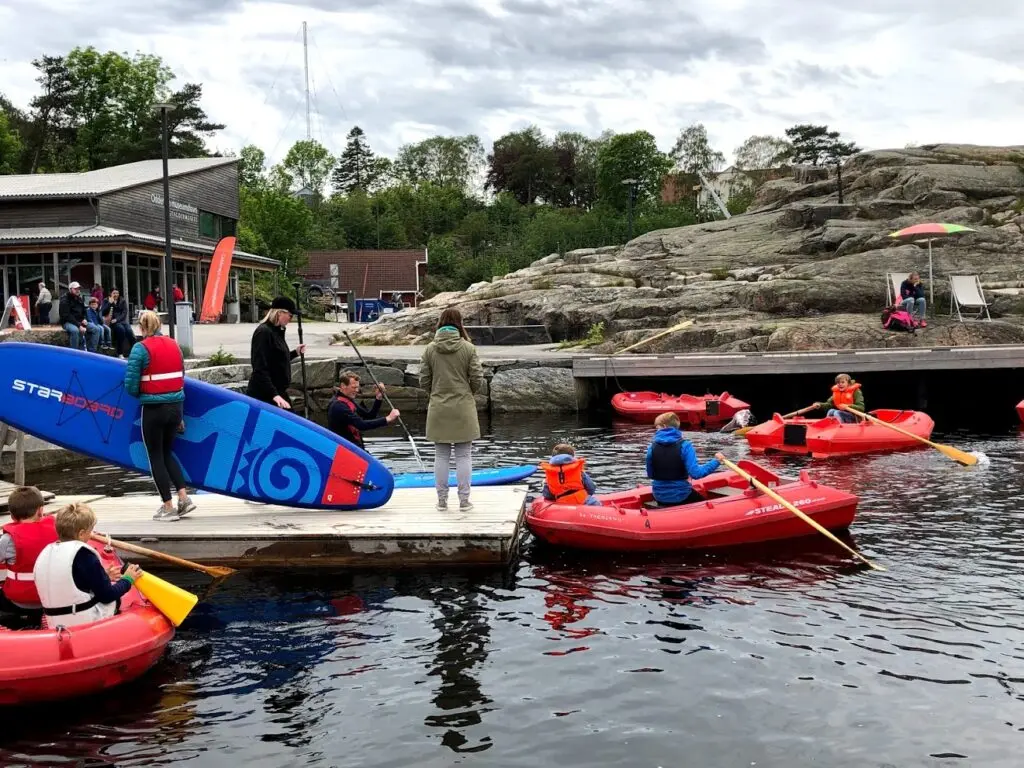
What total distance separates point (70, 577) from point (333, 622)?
2.03 m

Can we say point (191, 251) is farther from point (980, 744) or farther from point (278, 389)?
point (980, 744)

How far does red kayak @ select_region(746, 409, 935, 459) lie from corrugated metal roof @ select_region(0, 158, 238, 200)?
2158cm

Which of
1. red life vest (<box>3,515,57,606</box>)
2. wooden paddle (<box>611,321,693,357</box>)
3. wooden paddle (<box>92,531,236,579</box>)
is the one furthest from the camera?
wooden paddle (<box>611,321,693,357</box>)

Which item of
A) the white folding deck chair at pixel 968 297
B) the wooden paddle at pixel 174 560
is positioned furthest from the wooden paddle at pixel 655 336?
the wooden paddle at pixel 174 560

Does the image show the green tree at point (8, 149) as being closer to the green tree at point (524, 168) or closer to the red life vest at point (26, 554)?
the green tree at point (524, 168)

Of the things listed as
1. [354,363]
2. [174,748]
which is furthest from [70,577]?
[354,363]

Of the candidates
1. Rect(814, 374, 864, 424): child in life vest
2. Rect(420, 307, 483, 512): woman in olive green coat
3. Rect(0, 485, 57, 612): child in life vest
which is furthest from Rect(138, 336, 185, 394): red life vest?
Rect(814, 374, 864, 424): child in life vest

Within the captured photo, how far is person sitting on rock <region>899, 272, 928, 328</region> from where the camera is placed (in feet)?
→ 80.5

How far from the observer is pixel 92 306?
751 inches

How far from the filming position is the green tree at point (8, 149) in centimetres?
5559

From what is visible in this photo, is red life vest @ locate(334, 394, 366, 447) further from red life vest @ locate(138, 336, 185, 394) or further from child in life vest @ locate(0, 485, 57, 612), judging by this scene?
child in life vest @ locate(0, 485, 57, 612)

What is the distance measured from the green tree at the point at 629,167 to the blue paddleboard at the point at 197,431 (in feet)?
169

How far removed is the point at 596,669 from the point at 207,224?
3831cm

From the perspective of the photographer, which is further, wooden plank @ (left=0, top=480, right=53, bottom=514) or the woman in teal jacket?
wooden plank @ (left=0, top=480, right=53, bottom=514)
